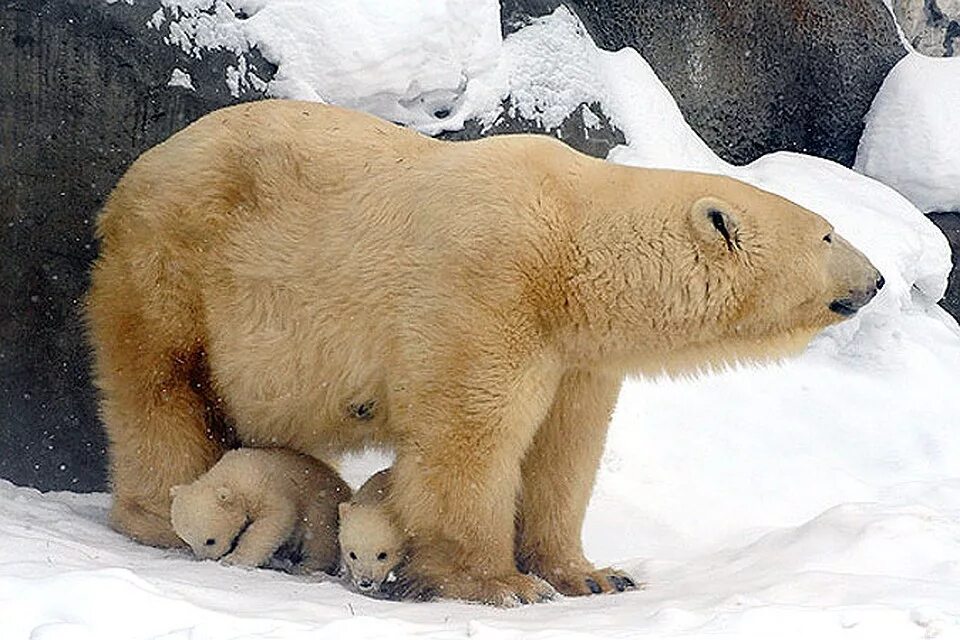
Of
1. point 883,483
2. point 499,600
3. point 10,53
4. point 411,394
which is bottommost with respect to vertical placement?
point 883,483

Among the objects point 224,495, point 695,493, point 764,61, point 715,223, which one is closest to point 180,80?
point 224,495

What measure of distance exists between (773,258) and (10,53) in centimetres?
342

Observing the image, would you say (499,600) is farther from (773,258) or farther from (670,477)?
(670,477)

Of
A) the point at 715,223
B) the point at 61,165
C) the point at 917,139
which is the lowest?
the point at 917,139

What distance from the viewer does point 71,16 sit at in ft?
20.8

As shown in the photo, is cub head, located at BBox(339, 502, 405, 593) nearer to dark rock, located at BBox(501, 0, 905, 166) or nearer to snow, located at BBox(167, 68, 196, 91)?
snow, located at BBox(167, 68, 196, 91)

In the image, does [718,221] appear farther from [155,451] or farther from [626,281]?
[155,451]

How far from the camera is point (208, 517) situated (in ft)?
16.9

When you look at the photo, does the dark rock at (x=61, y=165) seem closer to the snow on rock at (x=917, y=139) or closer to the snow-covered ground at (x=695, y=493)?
the snow-covered ground at (x=695, y=493)

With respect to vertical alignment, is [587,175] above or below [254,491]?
above

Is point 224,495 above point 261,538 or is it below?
above

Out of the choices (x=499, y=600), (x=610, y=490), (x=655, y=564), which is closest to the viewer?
(x=499, y=600)

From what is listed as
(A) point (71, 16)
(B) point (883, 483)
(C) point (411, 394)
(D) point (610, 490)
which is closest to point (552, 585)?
(C) point (411, 394)

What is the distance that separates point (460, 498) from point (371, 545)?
1.19 feet
